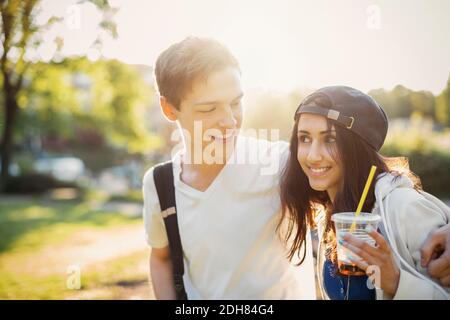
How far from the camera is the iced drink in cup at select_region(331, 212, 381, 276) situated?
5.70ft

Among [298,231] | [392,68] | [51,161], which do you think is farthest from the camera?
[51,161]

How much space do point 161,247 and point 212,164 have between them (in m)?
0.51

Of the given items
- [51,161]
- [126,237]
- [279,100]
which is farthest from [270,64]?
[51,161]

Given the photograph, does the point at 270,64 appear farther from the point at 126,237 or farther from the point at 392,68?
the point at 126,237

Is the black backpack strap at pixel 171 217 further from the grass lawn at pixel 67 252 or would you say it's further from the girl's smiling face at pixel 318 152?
the grass lawn at pixel 67 252

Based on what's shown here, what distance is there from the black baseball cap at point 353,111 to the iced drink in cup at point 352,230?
43 centimetres

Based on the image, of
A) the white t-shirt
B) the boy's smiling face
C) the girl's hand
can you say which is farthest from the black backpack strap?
the girl's hand

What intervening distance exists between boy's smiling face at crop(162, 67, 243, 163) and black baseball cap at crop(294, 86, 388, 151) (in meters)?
0.34

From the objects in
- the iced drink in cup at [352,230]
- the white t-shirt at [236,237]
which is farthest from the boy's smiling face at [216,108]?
the iced drink in cup at [352,230]

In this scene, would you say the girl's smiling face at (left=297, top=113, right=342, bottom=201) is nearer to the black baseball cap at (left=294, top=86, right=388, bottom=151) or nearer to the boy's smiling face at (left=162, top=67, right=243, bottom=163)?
the black baseball cap at (left=294, top=86, right=388, bottom=151)

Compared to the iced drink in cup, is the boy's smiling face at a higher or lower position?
higher

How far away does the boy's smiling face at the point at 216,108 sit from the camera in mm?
2221
